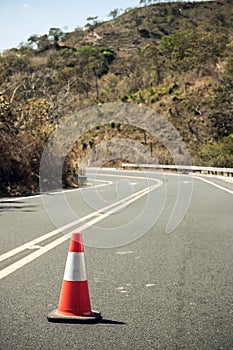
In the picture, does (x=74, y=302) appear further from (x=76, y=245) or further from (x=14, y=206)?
(x=14, y=206)

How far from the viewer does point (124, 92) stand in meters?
105

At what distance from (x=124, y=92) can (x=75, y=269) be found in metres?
100.0

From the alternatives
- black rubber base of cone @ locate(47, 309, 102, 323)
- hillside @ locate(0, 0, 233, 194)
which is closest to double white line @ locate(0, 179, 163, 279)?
black rubber base of cone @ locate(47, 309, 102, 323)

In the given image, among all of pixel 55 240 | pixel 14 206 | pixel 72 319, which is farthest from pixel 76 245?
pixel 14 206

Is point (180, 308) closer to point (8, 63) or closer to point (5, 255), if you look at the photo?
point (5, 255)

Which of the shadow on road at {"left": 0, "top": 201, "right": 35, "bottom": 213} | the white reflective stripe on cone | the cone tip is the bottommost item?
the shadow on road at {"left": 0, "top": 201, "right": 35, "bottom": 213}

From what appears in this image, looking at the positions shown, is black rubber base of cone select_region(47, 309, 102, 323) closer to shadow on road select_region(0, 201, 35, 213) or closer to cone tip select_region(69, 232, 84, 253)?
cone tip select_region(69, 232, 84, 253)

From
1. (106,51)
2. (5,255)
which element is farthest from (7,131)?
(106,51)

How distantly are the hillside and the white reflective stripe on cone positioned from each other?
19.2 metres

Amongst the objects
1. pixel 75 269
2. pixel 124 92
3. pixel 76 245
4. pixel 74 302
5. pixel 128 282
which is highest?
pixel 124 92

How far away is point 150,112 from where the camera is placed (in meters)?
90.2

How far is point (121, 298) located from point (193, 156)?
6152 cm

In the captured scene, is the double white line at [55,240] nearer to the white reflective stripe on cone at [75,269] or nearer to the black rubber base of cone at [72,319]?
the white reflective stripe on cone at [75,269]

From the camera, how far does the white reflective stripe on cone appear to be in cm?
557
